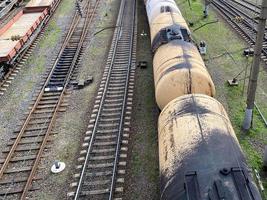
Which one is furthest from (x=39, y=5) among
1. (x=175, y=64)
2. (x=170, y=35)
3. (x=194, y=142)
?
(x=194, y=142)

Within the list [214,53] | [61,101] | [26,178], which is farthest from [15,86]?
[214,53]

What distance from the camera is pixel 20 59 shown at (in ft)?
72.0

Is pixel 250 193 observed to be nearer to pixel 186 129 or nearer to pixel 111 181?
pixel 186 129

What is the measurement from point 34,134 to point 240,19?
727 inches

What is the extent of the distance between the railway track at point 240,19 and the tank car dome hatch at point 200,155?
1190 centimetres

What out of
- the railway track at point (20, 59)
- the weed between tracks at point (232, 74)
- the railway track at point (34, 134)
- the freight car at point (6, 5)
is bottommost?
the weed between tracks at point (232, 74)

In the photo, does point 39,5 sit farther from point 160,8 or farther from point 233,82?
point 233,82

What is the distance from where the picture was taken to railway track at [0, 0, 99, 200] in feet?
40.3

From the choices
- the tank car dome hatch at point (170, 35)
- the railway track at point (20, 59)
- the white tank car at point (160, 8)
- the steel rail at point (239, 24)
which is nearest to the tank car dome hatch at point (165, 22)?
the tank car dome hatch at point (170, 35)

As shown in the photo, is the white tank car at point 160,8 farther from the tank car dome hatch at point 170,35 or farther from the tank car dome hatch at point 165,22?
the tank car dome hatch at point 170,35

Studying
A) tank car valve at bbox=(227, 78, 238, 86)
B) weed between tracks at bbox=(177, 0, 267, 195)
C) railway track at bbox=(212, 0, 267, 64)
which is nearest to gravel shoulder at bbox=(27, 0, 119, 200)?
weed between tracks at bbox=(177, 0, 267, 195)

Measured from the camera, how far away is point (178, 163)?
817 cm

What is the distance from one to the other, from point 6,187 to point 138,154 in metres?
5.20

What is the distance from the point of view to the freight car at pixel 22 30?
20.4 m
